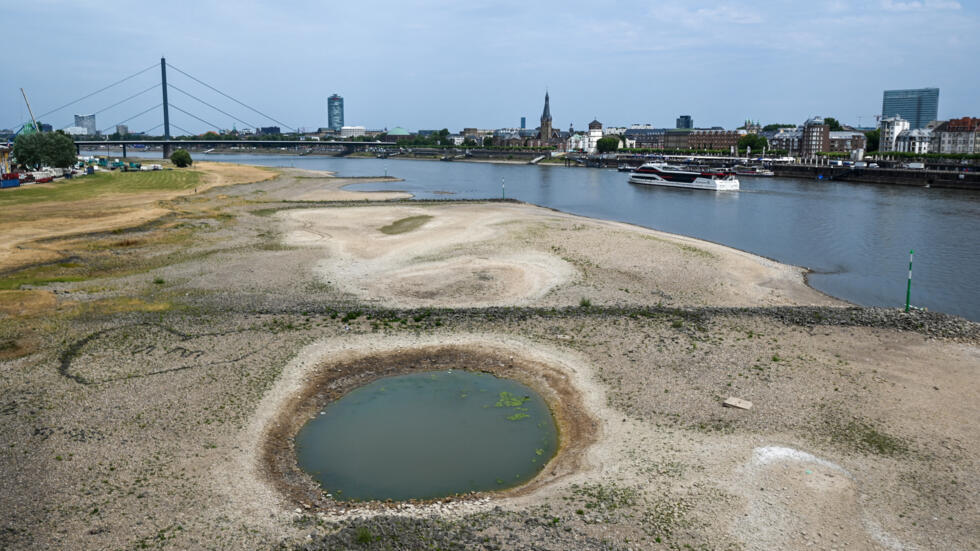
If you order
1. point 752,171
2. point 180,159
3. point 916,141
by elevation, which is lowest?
point 752,171

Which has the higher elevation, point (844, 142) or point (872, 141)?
point (872, 141)

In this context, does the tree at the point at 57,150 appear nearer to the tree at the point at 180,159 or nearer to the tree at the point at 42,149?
the tree at the point at 42,149

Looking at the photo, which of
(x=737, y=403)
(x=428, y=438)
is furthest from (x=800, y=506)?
(x=428, y=438)

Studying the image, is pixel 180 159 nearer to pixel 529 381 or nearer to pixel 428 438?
pixel 529 381

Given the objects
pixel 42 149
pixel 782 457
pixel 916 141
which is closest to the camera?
pixel 782 457

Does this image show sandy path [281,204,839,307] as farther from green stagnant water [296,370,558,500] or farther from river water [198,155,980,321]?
green stagnant water [296,370,558,500]

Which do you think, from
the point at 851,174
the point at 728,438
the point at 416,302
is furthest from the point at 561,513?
the point at 851,174
